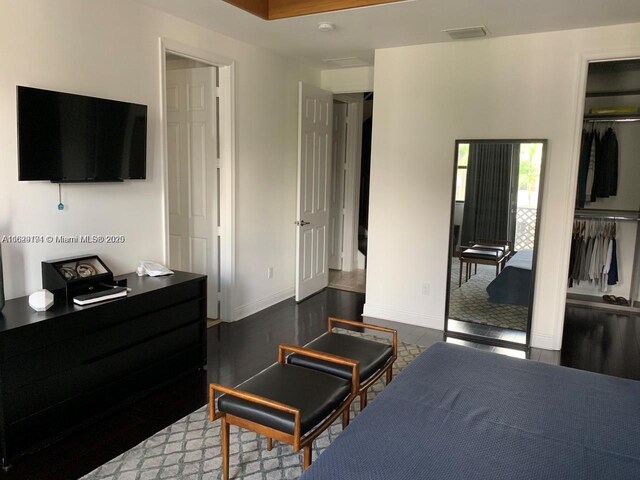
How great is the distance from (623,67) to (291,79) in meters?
3.49

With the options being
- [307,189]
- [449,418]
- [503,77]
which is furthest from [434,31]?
[449,418]

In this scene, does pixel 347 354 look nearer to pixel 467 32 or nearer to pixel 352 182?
pixel 467 32

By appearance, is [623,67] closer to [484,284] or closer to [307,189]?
[484,284]

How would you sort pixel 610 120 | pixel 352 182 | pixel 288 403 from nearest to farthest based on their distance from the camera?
pixel 288 403, pixel 610 120, pixel 352 182

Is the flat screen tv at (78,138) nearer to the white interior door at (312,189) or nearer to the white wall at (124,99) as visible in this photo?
the white wall at (124,99)

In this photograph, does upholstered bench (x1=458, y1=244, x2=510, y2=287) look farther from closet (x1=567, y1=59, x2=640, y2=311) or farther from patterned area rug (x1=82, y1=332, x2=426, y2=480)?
patterned area rug (x1=82, y1=332, x2=426, y2=480)

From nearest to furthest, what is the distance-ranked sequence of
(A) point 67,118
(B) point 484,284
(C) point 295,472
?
1. (C) point 295,472
2. (A) point 67,118
3. (B) point 484,284

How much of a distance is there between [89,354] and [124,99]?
170cm

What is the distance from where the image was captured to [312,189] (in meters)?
5.38

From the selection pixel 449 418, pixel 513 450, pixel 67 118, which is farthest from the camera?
pixel 67 118

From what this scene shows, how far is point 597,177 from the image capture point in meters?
5.26

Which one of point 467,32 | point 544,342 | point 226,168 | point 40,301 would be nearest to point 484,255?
point 544,342

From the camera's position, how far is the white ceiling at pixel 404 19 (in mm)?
3287

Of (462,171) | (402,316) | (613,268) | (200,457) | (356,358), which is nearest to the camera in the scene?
(200,457)
